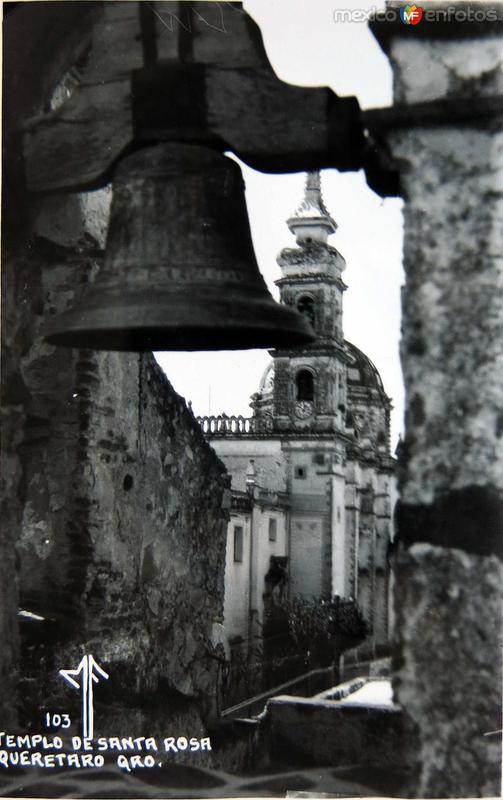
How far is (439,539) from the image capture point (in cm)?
276

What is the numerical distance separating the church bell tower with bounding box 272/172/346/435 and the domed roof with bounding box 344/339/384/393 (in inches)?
2.6

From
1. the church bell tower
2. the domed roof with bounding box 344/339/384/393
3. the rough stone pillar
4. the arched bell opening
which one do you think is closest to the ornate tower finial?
the church bell tower

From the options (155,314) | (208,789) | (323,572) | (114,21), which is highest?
(114,21)

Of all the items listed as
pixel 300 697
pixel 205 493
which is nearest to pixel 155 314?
pixel 300 697

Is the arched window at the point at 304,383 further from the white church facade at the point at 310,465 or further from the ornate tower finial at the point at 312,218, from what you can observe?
the ornate tower finial at the point at 312,218

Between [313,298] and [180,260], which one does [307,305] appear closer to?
[313,298]

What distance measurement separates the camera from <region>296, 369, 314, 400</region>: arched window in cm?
454

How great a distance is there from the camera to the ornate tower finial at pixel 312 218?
3732mm

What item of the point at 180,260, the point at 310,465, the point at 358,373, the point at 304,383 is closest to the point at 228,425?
the point at 304,383

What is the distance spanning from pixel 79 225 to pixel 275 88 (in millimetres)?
1258

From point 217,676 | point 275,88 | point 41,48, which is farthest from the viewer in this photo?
point 217,676

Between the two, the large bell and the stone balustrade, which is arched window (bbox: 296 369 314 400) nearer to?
the stone balustrade

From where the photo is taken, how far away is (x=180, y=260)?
3.02 metres

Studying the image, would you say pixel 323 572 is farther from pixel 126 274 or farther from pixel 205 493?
pixel 126 274
